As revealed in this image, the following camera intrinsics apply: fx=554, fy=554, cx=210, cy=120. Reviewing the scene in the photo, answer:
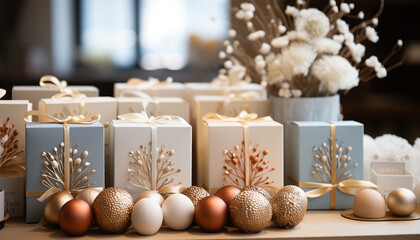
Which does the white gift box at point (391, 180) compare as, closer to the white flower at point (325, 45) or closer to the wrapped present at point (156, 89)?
the white flower at point (325, 45)

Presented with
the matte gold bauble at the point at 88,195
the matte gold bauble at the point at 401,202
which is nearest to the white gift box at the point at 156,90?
the matte gold bauble at the point at 88,195

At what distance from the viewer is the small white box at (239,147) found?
4.76 feet

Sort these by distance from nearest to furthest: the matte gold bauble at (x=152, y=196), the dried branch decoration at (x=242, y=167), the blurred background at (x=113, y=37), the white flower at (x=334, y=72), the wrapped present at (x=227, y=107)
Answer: the matte gold bauble at (x=152, y=196), the dried branch decoration at (x=242, y=167), the white flower at (x=334, y=72), the wrapped present at (x=227, y=107), the blurred background at (x=113, y=37)

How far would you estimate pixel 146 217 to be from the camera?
1.23m

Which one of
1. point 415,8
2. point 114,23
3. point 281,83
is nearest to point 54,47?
point 114,23

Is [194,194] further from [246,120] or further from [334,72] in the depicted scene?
[334,72]

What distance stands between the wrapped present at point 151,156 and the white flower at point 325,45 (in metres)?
0.48

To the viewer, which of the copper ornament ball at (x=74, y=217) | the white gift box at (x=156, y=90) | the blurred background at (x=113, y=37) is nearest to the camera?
the copper ornament ball at (x=74, y=217)

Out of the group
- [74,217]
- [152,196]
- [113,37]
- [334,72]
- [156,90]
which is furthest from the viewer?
[113,37]

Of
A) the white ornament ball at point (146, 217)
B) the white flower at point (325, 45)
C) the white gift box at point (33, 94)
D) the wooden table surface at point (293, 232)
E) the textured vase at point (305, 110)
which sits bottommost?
the wooden table surface at point (293, 232)

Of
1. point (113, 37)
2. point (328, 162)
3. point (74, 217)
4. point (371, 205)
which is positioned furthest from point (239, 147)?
point (113, 37)

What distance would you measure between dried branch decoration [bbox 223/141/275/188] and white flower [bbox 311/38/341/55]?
1.20 feet

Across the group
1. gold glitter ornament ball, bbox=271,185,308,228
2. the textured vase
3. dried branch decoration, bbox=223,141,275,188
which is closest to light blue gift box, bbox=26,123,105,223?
dried branch decoration, bbox=223,141,275,188

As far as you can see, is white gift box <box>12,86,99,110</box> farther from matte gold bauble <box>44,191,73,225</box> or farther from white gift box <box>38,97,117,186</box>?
matte gold bauble <box>44,191,73,225</box>
